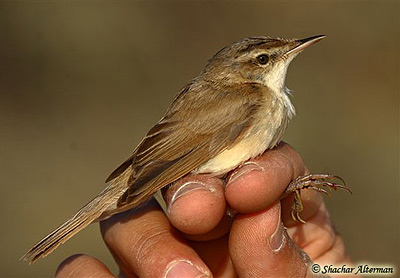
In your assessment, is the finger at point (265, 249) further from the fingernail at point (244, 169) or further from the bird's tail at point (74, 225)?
the bird's tail at point (74, 225)

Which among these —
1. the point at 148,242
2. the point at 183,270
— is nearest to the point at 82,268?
the point at 148,242

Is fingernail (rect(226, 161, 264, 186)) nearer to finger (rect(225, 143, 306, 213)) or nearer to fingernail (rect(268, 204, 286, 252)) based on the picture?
finger (rect(225, 143, 306, 213))

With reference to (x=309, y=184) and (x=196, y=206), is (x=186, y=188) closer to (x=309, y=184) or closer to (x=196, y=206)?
(x=196, y=206)

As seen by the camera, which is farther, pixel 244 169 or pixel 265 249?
pixel 244 169

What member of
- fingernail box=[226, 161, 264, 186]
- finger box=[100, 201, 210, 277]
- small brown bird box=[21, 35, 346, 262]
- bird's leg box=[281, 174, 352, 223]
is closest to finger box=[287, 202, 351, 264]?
small brown bird box=[21, 35, 346, 262]

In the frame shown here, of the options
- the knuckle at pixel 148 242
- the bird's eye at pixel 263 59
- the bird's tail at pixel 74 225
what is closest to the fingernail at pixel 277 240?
the knuckle at pixel 148 242

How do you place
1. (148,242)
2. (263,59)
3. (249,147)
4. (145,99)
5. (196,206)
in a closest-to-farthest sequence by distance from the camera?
1. (196,206)
2. (148,242)
3. (249,147)
4. (263,59)
5. (145,99)

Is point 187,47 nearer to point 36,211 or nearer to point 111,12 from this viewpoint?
point 111,12
